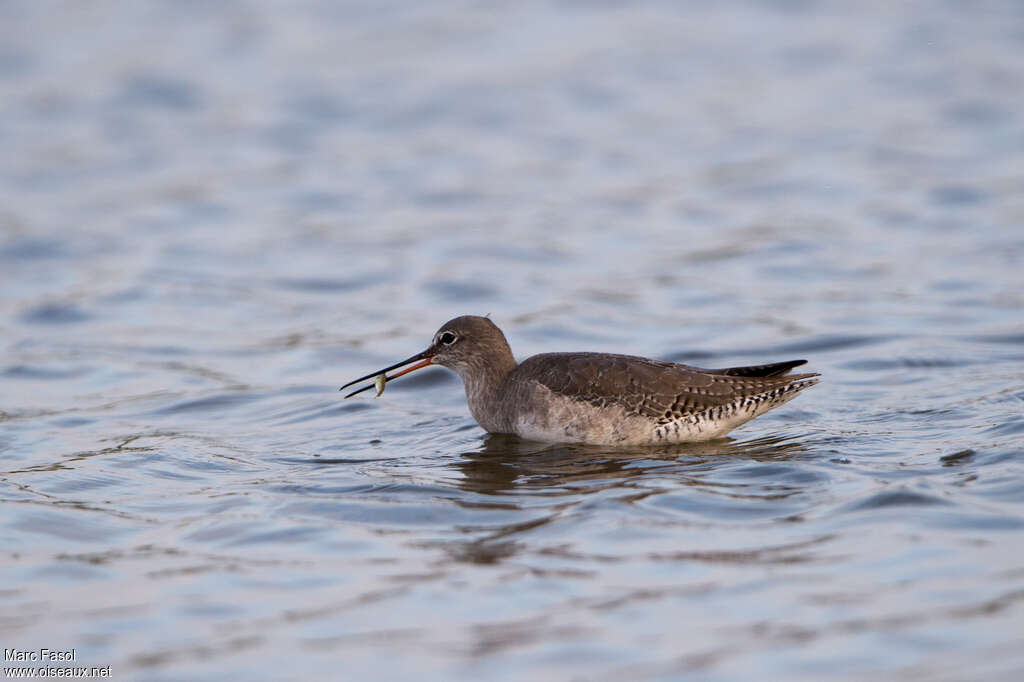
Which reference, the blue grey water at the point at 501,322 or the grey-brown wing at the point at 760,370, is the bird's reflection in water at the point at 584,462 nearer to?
the blue grey water at the point at 501,322

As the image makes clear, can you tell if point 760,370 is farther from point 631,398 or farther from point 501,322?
point 501,322

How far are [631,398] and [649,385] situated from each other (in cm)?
20

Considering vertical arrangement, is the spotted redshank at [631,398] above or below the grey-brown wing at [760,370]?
below

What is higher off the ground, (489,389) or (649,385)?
(649,385)

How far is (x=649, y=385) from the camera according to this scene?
410 inches

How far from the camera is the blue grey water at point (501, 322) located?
22.7 ft

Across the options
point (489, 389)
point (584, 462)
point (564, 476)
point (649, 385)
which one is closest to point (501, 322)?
point (489, 389)

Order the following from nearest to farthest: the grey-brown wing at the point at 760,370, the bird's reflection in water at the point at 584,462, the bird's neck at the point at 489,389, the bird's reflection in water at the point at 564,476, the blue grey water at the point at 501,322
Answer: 1. the blue grey water at the point at 501,322
2. the bird's reflection in water at the point at 564,476
3. the bird's reflection in water at the point at 584,462
4. the grey-brown wing at the point at 760,370
5. the bird's neck at the point at 489,389

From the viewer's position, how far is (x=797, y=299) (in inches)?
572

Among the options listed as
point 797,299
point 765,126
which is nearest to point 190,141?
point 765,126

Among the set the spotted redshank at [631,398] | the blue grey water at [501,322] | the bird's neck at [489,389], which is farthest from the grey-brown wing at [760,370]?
the bird's neck at [489,389]

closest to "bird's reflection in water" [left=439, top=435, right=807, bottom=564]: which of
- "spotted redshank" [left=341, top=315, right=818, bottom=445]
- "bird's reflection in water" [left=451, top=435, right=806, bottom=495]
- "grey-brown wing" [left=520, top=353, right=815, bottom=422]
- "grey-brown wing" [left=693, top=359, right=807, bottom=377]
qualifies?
"bird's reflection in water" [left=451, top=435, right=806, bottom=495]

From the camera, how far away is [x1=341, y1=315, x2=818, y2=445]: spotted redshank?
1027cm

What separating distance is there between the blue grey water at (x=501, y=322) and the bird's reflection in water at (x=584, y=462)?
7cm
